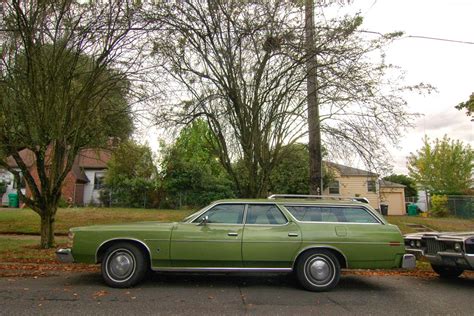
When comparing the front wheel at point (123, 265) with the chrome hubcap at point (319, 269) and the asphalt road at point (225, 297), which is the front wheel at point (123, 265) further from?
the chrome hubcap at point (319, 269)

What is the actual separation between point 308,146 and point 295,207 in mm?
4659

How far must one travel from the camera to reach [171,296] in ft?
21.3

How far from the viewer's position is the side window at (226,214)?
7.36 metres

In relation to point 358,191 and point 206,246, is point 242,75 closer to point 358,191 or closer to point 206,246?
point 206,246

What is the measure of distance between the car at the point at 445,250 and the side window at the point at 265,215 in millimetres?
2945

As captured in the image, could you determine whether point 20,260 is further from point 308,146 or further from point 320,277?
point 308,146

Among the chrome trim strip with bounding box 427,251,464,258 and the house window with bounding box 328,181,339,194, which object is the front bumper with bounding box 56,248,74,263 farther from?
the house window with bounding box 328,181,339,194

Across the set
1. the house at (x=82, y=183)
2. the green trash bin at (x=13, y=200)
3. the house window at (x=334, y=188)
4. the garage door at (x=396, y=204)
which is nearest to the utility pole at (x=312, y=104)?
the house window at (x=334, y=188)

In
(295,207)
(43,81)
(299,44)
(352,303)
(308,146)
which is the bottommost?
(352,303)

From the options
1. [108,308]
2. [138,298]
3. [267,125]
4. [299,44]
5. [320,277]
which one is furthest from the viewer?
[267,125]

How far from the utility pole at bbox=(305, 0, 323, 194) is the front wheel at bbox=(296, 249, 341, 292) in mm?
4724

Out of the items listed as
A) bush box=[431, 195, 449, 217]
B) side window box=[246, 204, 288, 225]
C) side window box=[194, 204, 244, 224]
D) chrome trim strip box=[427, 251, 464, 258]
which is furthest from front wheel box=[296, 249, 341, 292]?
bush box=[431, 195, 449, 217]

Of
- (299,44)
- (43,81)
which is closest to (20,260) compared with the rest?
(43,81)

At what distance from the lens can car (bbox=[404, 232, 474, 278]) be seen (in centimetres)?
730
